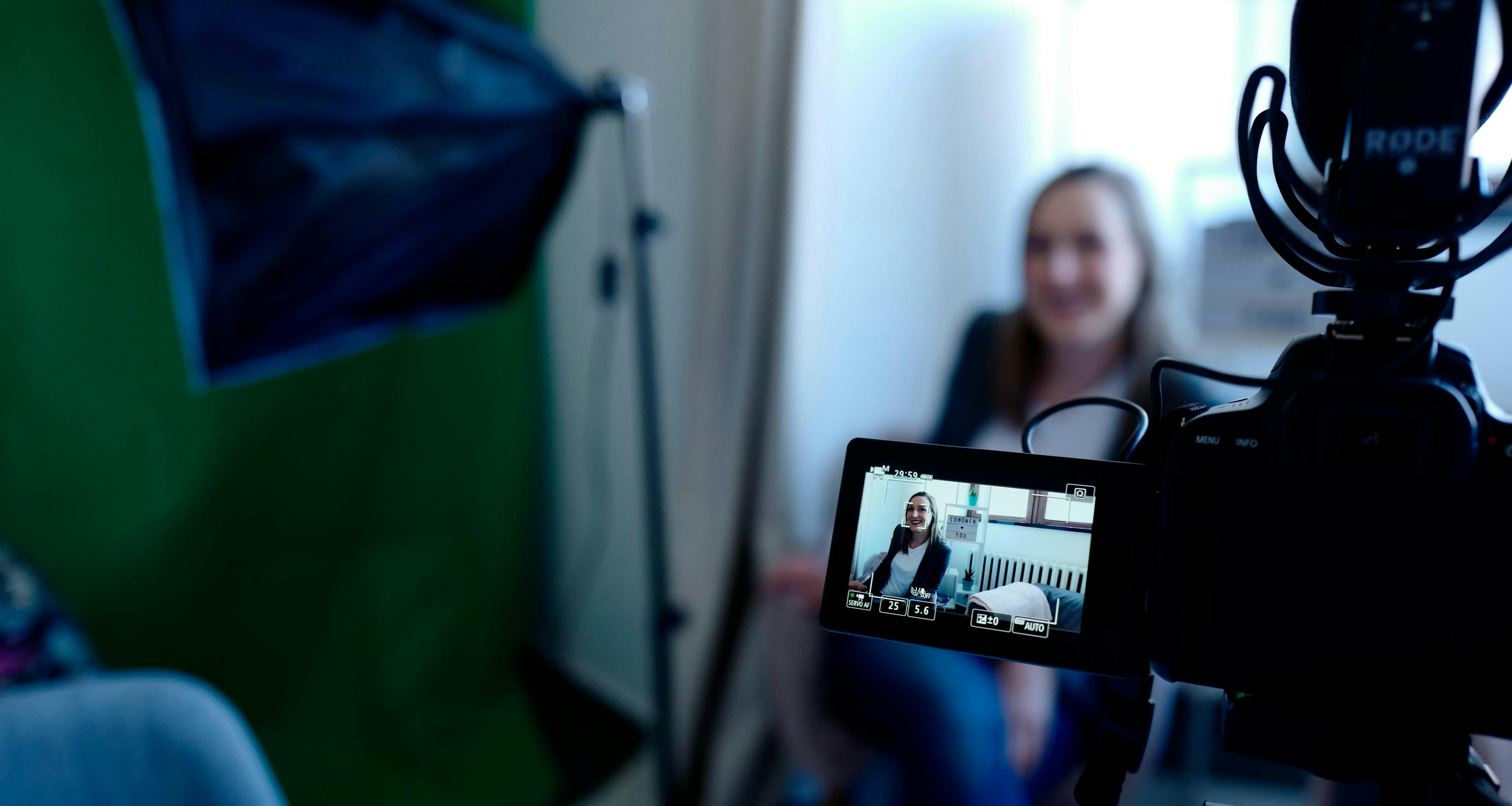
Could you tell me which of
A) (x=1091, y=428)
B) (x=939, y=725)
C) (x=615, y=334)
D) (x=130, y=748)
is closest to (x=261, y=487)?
(x=615, y=334)

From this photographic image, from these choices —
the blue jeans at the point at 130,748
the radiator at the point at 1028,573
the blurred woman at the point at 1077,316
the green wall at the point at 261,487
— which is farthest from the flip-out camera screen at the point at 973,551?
the green wall at the point at 261,487

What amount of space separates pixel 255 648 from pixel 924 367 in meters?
1.45

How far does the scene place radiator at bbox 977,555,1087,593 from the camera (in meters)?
0.48

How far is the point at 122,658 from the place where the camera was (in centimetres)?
162

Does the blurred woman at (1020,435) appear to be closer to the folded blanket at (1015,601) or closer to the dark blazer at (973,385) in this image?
the dark blazer at (973,385)

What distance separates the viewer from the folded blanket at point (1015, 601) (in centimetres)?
48

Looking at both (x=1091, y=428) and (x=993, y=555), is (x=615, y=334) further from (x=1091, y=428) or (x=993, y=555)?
(x=993, y=555)

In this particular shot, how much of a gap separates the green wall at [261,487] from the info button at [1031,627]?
1.52 m

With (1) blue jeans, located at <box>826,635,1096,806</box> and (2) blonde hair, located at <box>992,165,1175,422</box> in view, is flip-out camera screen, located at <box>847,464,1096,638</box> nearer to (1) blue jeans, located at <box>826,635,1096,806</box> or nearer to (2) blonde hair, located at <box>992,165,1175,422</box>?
(1) blue jeans, located at <box>826,635,1096,806</box>

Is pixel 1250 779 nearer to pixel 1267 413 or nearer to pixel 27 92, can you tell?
pixel 1267 413

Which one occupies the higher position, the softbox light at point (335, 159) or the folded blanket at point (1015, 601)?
the softbox light at point (335, 159)

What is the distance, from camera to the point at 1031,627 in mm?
478

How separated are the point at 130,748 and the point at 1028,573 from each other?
0.71 metres

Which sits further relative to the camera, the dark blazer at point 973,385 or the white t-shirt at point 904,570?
the dark blazer at point 973,385
